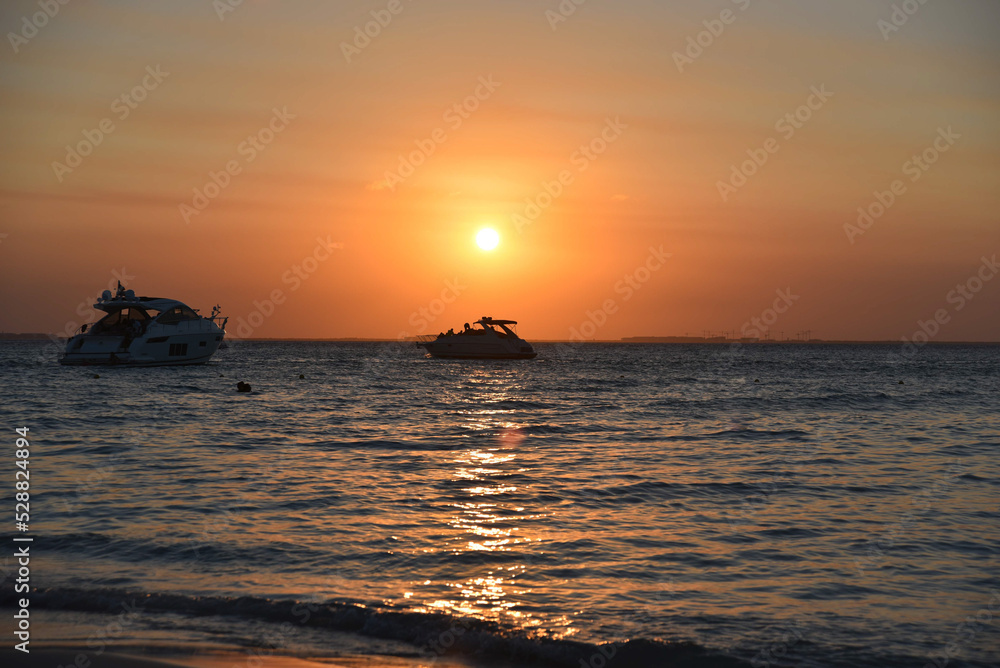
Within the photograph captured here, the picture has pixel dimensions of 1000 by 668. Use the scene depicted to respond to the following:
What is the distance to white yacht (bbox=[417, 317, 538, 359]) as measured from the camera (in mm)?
104000

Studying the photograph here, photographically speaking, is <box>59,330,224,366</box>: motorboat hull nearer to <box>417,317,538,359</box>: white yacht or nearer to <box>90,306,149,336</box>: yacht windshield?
<box>90,306,149,336</box>: yacht windshield

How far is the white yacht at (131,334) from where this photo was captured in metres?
67.8

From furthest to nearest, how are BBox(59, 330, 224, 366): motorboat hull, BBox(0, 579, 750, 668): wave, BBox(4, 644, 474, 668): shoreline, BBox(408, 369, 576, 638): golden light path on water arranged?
BBox(59, 330, 224, 366): motorboat hull < BBox(408, 369, 576, 638): golden light path on water < BBox(0, 579, 750, 668): wave < BBox(4, 644, 474, 668): shoreline

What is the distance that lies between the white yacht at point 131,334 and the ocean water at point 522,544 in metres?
42.8

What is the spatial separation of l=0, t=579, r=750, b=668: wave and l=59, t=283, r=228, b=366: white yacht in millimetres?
64341

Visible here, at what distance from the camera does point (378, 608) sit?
9.06m

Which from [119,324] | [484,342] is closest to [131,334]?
[119,324]

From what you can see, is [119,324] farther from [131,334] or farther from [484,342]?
[484,342]

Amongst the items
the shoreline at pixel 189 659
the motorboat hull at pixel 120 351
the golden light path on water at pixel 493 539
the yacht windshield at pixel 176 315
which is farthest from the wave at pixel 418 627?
the yacht windshield at pixel 176 315

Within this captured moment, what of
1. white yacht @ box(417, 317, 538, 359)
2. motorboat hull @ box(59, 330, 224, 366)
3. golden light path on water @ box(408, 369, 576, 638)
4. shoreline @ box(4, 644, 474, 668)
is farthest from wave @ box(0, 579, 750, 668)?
white yacht @ box(417, 317, 538, 359)

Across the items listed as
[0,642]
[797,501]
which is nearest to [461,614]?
[0,642]

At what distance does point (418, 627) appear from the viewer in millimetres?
8570

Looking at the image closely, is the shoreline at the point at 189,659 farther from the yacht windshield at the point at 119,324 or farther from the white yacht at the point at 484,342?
the white yacht at the point at 484,342

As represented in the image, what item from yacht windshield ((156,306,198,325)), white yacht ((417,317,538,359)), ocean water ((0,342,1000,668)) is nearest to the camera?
ocean water ((0,342,1000,668))
